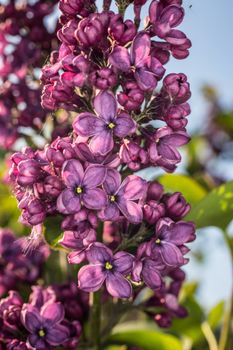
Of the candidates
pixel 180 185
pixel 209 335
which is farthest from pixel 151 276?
pixel 209 335

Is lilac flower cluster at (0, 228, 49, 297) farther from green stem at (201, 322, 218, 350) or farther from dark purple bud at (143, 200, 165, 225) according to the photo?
dark purple bud at (143, 200, 165, 225)

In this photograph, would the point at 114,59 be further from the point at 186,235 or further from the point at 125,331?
the point at 125,331

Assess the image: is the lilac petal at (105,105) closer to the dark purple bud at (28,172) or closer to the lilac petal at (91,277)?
the dark purple bud at (28,172)

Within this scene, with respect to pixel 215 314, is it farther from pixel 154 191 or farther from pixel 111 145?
pixel 111 145

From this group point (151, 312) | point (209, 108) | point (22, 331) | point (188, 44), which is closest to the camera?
point (188, 44)

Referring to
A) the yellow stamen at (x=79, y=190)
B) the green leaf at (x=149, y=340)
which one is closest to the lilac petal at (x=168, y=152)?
the yellow stamen at (x=79, y=190)

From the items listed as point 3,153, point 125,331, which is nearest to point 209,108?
point 3,153

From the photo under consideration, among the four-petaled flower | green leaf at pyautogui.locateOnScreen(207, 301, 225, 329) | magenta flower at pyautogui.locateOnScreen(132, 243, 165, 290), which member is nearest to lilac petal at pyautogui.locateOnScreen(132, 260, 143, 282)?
magenta flower at pyautogui.locateOnScreen(132, 243, 165, 290)
